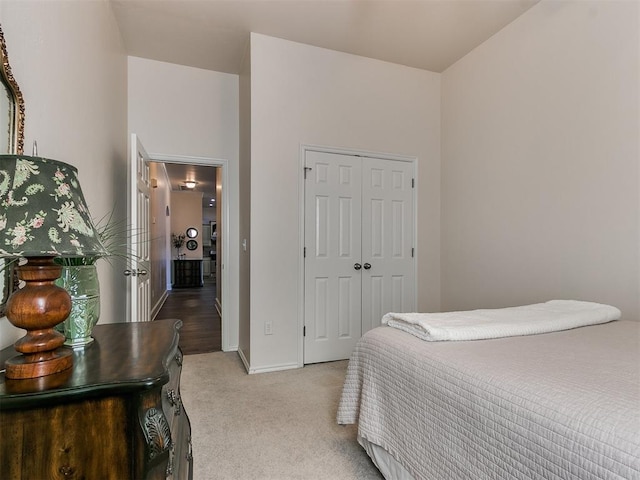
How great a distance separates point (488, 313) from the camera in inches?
66.2

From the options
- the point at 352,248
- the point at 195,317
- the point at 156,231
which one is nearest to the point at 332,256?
the point at 352,248

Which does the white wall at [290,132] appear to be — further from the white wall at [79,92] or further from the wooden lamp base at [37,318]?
the wooden lamp base at [37,318]

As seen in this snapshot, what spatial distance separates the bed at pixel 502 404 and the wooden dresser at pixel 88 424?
0.85m

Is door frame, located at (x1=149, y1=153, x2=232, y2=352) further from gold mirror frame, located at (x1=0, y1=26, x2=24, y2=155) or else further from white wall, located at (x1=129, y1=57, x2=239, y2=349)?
gold mirror frame, located at (x1=0, y1=26, x2=24, y2=155)

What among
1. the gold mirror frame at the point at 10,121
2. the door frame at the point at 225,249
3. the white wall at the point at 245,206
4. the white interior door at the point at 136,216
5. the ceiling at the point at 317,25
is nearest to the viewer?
the gold mirror frame at the point at 10,121

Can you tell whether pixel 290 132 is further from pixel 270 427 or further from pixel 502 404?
pixel 502 404

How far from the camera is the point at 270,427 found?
204 centimetres

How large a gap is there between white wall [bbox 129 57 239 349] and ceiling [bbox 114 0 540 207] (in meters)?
0.17

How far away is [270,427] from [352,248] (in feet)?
5.82

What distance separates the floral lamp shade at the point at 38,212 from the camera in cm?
69

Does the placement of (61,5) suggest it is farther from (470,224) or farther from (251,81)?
(470,224)

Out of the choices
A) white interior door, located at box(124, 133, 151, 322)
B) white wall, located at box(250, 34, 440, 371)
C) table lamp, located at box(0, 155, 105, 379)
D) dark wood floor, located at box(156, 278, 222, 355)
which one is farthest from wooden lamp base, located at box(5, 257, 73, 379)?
dark wood floor, located at box(156, 278, 222, 355)

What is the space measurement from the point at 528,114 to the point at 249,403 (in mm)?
3080

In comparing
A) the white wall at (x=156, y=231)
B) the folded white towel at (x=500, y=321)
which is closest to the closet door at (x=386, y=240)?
the folded white towel at (x=500, y=321)
